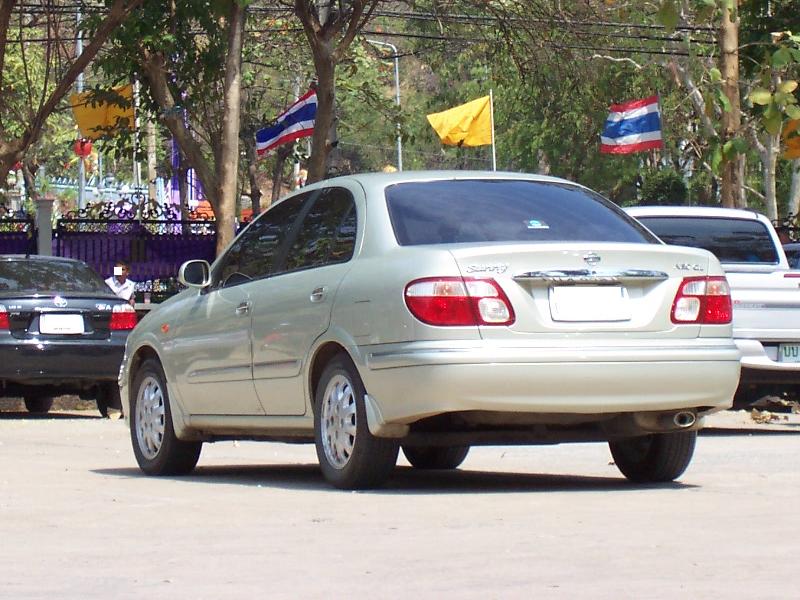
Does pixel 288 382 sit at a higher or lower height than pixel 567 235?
lower

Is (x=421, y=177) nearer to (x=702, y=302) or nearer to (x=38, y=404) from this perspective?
(x=702, y=302)

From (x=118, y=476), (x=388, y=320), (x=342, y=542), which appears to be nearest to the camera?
(x=342, y=542)

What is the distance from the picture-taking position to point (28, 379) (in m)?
16.7

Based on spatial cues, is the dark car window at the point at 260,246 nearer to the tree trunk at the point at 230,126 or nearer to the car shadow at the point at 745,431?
the car shadow at the point at 745,431

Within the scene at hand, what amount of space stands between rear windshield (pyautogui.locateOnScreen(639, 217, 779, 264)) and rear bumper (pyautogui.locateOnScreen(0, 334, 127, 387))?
5693 mm

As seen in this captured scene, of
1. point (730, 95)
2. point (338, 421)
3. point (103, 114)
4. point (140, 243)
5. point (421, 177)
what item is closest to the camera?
point (338, 421)

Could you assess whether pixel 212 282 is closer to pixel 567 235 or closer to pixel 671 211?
pixel 567 235

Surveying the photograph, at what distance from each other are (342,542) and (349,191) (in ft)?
9.61

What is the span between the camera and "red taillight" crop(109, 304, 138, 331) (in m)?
17.2

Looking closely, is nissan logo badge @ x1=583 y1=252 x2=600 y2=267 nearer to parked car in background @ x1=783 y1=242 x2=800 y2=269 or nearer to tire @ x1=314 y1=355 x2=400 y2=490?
tire @ x1=314 y1=355 x2=400 y2=490

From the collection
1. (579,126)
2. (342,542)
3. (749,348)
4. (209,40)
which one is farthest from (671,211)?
(579,126)

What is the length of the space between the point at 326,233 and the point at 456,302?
132cm

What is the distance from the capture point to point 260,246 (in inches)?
392

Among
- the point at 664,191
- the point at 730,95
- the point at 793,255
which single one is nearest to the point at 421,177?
the point at 793,255
